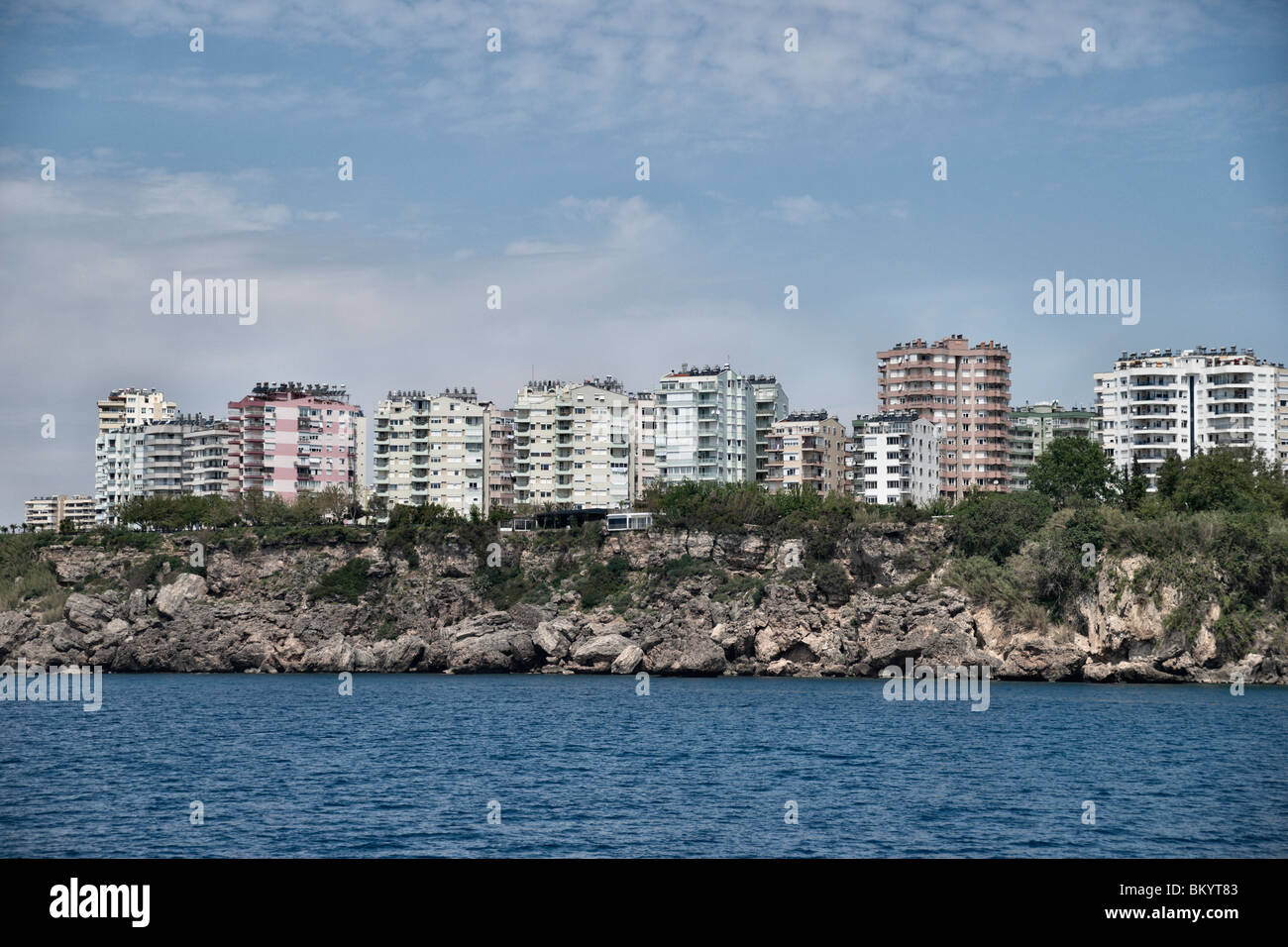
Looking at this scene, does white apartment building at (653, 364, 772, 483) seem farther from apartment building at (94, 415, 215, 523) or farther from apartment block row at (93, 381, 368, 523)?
apartment building at (94, 415, 215, 523)

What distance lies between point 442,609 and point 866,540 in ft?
88.2

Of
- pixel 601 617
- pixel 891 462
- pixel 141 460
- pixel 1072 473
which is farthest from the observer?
pixel 141 460

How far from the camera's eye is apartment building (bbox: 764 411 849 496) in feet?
360

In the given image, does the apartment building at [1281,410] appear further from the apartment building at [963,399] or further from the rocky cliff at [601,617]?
the rocky cliff at [601,617]

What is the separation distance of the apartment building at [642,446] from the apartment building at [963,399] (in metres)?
22.2

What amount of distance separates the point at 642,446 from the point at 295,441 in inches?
1340

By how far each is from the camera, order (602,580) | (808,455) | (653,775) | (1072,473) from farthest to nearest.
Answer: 1. (808,455)
2. (1072,473)
3. (602,580)
4. (653,775)

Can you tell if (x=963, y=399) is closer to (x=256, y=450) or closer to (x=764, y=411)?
(x=764, y=411)

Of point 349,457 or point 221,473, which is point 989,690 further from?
point 221,473

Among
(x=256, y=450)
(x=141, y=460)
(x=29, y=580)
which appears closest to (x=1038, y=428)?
(x=256, y=450)

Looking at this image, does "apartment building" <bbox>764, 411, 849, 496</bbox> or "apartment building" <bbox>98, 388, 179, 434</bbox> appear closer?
"apartment building" <bbox>764, 411, 849, 496</bbox>

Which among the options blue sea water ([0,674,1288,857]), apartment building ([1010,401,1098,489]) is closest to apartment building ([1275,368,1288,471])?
apartment building ([1010,401,1098,489])

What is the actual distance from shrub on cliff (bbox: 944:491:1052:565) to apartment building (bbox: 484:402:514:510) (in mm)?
55547

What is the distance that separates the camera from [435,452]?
119 metres
